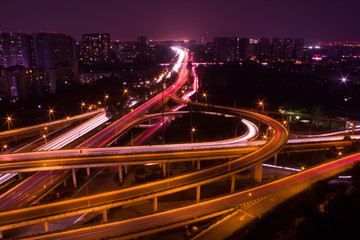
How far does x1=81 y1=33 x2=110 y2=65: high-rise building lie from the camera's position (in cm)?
7906

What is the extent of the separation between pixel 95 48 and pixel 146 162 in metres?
72.3

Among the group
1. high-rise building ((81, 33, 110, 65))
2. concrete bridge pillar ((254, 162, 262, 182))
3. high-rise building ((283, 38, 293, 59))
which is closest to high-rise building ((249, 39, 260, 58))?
high-rise building ((283, 38, 293, 59))

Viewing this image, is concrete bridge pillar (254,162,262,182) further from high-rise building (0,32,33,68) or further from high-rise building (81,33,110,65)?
high-rise building (81,33,110,65)

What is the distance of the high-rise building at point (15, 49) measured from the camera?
2201 inches

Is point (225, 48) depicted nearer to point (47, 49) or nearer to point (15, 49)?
point (47, 49)

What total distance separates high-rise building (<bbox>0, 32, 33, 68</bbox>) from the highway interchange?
45.7 m

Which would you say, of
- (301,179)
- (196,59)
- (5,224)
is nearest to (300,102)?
(301,179)

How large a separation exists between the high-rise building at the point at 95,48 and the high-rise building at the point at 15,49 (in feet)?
69.6

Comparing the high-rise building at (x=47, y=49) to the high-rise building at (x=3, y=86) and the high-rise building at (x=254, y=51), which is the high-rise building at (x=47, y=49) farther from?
the high-rise building at (x=254, y=51)

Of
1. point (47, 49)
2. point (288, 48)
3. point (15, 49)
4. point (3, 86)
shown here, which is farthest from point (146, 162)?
point (288, 48)

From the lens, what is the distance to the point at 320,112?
116 feet

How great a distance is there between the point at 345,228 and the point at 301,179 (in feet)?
14.3

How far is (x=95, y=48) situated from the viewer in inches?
3159

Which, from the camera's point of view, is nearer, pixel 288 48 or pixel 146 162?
pixel 146 162
